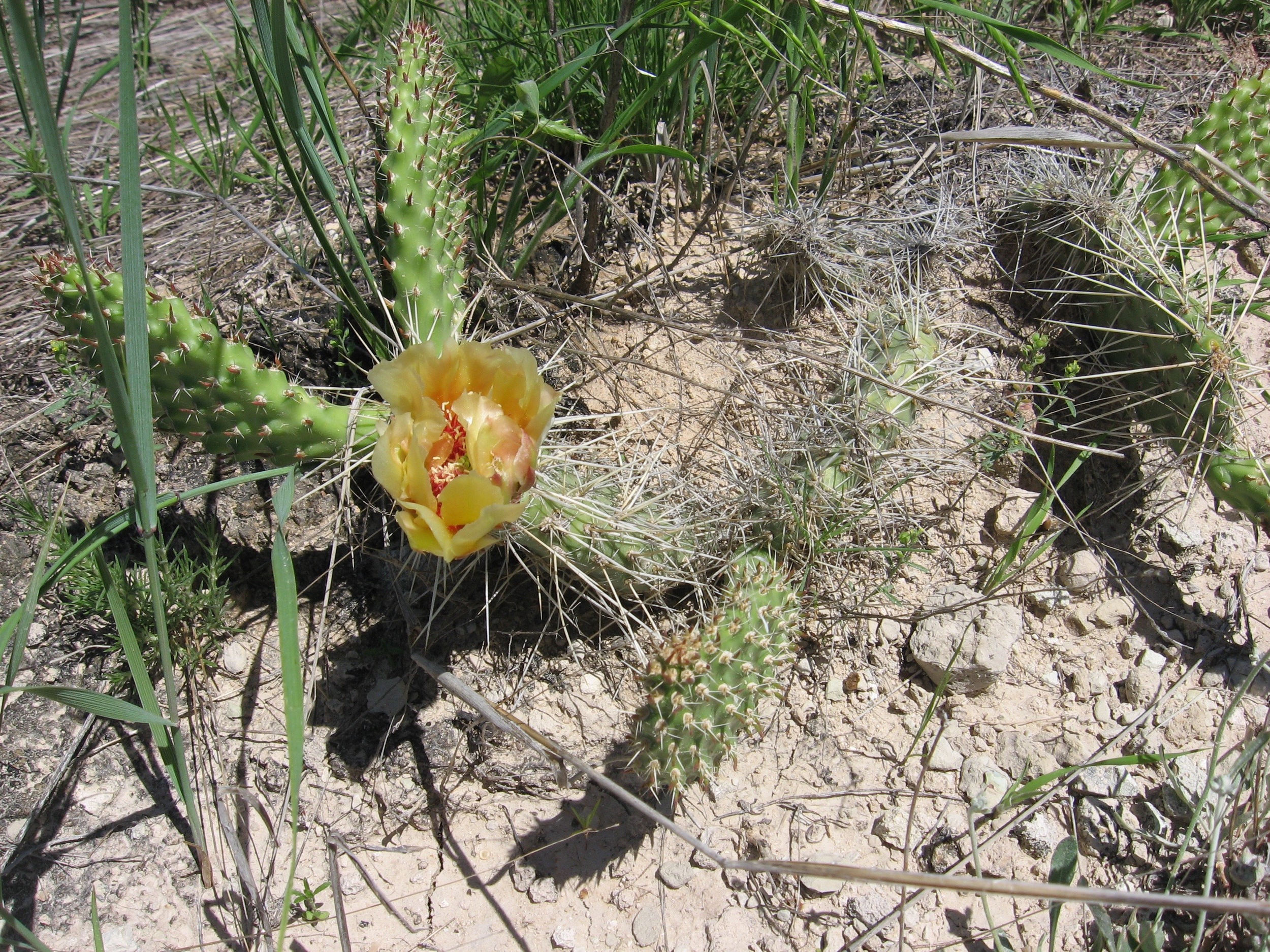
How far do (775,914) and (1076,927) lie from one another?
1.71ft

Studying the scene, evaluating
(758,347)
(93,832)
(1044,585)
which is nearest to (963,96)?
(758,347)

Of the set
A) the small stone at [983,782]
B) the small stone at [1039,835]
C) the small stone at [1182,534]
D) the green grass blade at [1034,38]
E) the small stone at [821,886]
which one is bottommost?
the small stone at [821,886]

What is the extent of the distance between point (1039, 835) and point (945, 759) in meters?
0.20

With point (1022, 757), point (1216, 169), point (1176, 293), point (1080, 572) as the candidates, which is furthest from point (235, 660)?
point (1216, 169)

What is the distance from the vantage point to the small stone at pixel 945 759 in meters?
1.60

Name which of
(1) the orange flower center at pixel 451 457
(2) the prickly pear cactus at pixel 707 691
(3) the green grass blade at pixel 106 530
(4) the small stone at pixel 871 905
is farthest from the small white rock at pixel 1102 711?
(3) the green grass blade at pixel 106 530

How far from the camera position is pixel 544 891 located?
1.49 meters

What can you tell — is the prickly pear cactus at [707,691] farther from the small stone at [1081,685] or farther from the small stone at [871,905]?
the small stone at [1081,685]

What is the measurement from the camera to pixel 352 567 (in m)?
1.75

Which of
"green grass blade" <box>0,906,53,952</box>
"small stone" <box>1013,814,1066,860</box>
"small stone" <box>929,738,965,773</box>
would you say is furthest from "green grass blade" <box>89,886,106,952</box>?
"small stone" <box>1013,814,1066,860</box>

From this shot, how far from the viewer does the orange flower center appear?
1298mm

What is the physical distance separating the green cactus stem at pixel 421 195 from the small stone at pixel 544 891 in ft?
3.36

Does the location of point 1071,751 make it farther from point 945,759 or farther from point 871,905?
point 871,905

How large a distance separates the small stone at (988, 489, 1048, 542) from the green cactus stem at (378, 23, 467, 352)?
130 centimetres
